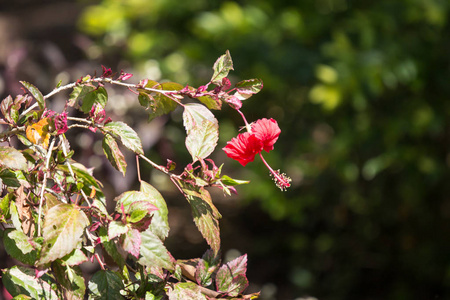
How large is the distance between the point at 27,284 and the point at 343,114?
7.00 feet

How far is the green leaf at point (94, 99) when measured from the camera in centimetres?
78

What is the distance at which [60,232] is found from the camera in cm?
61

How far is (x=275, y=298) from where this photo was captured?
2932 millimetres

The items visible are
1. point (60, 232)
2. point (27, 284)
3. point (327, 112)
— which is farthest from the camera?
point (327, 112)

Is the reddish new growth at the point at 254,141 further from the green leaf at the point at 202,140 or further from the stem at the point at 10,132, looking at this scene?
the stem at the point at 10,132

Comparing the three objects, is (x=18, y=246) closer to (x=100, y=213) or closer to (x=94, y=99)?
(x=100, y=213)

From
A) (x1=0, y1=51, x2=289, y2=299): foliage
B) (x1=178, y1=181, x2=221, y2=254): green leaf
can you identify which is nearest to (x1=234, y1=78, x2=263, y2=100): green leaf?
(x1=0, y1=51, x2=289, y2=299): foliage

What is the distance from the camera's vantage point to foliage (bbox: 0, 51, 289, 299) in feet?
2.09

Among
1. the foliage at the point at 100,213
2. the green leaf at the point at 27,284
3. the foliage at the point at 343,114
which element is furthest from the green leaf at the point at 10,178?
the foliage at the point at 343,114

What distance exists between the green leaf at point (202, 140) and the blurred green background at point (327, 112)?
63.3 inches

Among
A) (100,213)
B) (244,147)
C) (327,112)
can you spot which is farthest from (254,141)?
(327,112)

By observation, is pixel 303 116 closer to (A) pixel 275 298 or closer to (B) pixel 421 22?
(B) pixel 421 22

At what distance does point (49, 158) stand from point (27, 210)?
90mm

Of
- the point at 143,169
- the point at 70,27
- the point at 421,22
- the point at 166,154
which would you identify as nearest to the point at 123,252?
the point at 166,154
